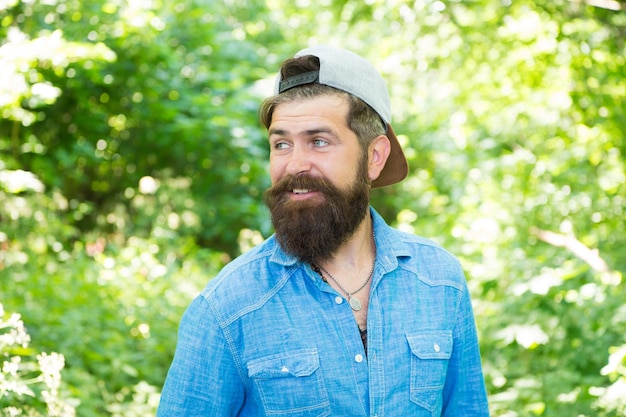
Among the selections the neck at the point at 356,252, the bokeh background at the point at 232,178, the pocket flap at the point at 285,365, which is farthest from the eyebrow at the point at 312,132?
the bokeh background at the point at 232,178

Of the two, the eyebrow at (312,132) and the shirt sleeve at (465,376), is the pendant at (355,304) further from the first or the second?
the eyebrow at (312,132)

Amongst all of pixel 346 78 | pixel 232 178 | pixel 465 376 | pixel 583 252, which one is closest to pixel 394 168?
pixel 346 78

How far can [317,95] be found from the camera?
2.10m

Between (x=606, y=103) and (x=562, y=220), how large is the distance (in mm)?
825

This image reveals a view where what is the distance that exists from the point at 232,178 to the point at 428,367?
5903 mm

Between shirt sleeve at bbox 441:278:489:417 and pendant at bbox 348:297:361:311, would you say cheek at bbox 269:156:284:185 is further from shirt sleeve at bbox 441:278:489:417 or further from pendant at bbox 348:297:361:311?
shirt sleeve at bbox 441:278:489:417

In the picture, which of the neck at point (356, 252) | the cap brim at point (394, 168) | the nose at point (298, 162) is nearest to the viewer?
the nose at point (298, 162)

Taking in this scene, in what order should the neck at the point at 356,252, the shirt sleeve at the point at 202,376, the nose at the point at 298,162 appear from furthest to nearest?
1. the neck at the point at 356,252
2. the nose at the point at 298,162
3. the shirt sleeve at the point at 202,376

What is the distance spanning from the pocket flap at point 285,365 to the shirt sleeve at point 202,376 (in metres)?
0.06

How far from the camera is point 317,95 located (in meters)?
2.10

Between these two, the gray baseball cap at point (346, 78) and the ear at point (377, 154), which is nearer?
the gray baseball cap at point (346, 78)

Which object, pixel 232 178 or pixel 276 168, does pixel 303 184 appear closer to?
pixel 276 168

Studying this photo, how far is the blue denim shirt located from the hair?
387mm

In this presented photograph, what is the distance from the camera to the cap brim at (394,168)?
2.46 metres
